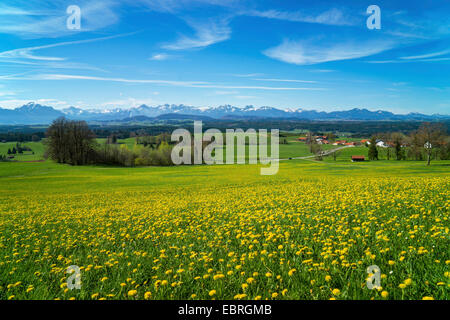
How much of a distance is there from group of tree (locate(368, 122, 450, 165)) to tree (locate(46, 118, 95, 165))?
9905 centimetres

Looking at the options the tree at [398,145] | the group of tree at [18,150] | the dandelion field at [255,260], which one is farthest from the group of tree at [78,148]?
the tree at [398,145]

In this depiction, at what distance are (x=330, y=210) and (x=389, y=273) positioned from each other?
580 centimetres

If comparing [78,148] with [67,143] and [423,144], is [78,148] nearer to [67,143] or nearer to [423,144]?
[67,143]

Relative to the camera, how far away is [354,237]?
21.8 feet

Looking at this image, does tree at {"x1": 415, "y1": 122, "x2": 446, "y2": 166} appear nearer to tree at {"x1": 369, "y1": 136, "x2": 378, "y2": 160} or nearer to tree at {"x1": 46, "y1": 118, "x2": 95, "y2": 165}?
tree at {"x1": 369, "y1": 136, "x2": 378, "y2": 160}

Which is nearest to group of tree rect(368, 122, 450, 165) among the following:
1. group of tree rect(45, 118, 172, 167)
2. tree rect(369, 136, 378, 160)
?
tree rect(369, 136, 378, 160)

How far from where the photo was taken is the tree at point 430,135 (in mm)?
56344

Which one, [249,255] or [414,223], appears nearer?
[249,255]

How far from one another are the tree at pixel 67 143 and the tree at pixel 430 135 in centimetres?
9866

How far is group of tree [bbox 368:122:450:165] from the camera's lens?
2250 inches

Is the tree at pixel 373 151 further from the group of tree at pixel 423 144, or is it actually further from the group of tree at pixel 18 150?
the group of tree at pixel 18 150

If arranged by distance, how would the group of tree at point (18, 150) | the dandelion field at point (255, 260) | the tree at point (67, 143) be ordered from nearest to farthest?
the dandelion field at point (255, 260) → the tree at point (67, 143) → the group of tree at point (18, 150)

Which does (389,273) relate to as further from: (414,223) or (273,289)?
(414,223)
